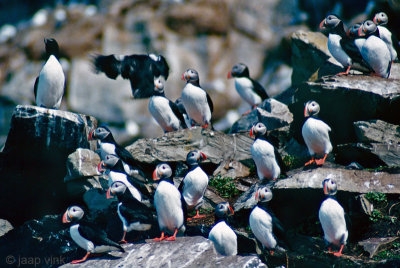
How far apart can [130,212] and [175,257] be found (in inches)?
44.9

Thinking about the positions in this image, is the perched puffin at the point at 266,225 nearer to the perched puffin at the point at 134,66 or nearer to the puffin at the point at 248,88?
the perched puffin at the point at 134,66

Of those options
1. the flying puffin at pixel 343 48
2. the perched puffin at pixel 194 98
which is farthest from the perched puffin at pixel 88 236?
the flying puffin at pixel 343 48

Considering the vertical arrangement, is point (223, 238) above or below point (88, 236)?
below

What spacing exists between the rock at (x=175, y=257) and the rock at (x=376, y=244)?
155cm

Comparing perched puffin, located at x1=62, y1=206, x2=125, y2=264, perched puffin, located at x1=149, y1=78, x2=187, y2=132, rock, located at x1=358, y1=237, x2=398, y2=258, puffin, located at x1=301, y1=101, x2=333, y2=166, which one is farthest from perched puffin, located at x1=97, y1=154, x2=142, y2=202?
rock, located at x1=358, y1=237, x2=398, y2=258

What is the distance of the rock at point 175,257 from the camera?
7566mm

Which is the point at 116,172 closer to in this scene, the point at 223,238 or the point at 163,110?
the point at 163,110

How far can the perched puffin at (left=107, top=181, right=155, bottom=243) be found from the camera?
859 centimetres

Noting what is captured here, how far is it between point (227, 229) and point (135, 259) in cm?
124

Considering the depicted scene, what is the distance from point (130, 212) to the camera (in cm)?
860

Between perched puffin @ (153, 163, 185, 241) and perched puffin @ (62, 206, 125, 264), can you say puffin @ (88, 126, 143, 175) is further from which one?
perched puffin @ (62, 206, 125, 264)

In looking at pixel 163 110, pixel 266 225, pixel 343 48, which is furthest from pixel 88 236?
pixel 343 48

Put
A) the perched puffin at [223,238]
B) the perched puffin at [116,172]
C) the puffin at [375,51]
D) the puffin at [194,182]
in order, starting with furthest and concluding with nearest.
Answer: the puffin at [375,51] → the perched puffin at [116,172] → the puffin at [194,182] → the perched puffin at [223,238]

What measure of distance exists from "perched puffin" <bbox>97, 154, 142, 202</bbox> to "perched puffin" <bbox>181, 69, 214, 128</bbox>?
2011 mm
